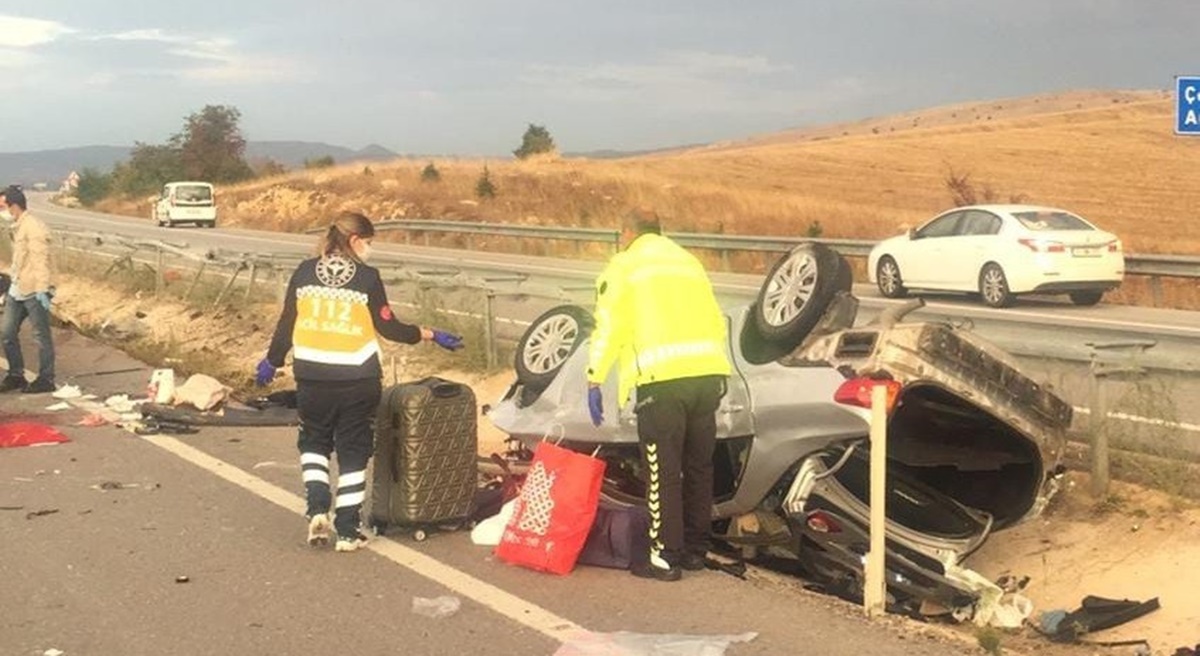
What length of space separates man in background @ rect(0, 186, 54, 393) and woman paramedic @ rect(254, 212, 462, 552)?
242 inches

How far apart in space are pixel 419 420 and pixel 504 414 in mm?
956

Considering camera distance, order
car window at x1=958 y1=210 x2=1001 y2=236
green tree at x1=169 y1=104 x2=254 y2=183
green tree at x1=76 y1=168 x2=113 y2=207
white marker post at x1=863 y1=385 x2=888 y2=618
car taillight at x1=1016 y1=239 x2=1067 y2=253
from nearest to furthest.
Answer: white marker post at x1=863 y1=385 x2=888 y2=618, car taillight at x1=1016 y1=239 x2=1067 y2=253, car window at x1=958 y1=210 x2=1001 y2=236, green tree at x1=169 y1=104 x2=254 y2=183, green tree at x1=76 y1=168 x2=113 y2=207

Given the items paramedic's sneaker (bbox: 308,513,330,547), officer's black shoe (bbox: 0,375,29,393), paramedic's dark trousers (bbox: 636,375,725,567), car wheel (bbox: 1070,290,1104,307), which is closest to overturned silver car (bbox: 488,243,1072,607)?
paramedic's dark trousers (bbox: 636,375,725,567)

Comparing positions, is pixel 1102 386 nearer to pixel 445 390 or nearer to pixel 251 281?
pixel 445 390

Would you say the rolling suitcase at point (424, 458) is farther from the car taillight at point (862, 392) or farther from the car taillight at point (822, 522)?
the car taillight at point (862, 392)

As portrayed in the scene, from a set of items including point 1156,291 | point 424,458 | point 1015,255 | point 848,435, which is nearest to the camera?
point 848,435

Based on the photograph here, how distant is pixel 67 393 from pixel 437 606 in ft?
23.7

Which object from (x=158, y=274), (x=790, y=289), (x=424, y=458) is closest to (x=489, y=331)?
(x=424, y=458)

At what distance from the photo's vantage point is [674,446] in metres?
6.02

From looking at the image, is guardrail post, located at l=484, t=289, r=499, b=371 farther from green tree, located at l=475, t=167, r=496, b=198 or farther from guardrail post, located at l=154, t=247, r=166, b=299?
green tree, located at l=475, t=167, r=496, b=198

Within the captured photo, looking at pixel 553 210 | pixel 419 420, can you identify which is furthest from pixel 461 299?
pixel 553 210

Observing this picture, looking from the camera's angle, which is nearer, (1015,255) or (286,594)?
(286,594)

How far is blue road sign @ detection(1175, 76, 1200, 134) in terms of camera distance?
12.6 metres

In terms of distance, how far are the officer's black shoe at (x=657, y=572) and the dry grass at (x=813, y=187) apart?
24.6 m
